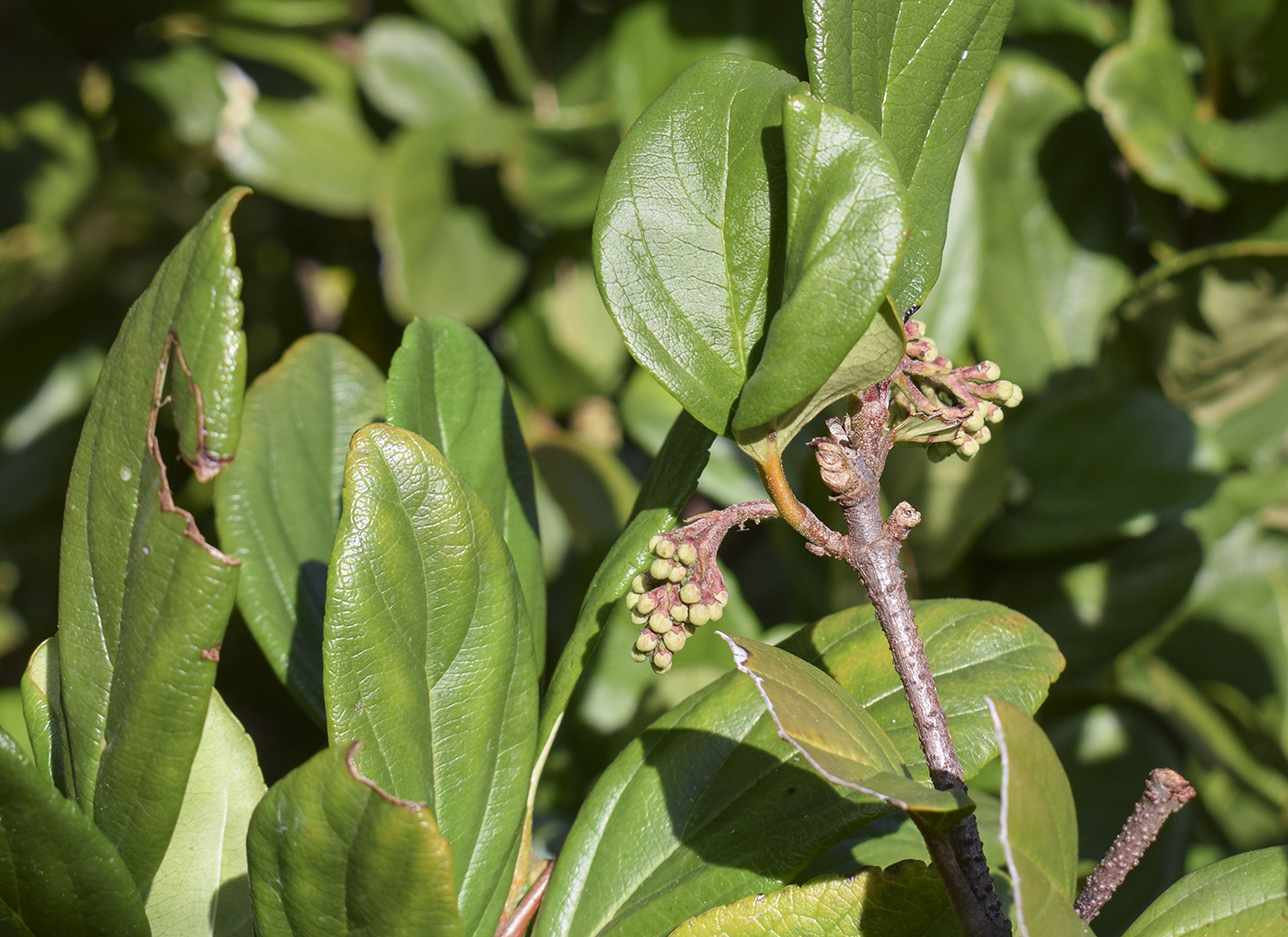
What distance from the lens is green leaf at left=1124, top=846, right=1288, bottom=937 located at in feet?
2.15

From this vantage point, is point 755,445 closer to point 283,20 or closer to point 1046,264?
point 1046,264

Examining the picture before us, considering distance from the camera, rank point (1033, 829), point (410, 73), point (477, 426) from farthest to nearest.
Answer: point (410, 73) < point (477, 426) < point (1033, 829)

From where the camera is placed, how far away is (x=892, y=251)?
0.56 meters

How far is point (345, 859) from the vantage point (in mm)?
583

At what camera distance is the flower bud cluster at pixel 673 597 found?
0.68 meters

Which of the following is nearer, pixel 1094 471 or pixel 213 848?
pixel 213 848

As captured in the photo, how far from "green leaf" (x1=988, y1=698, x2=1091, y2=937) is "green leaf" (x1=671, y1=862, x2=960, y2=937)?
135mm

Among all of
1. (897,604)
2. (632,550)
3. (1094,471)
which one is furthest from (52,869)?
(1094,471)

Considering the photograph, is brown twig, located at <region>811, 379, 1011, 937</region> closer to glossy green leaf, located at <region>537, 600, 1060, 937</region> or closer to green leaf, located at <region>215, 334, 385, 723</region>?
glossy green leaf, located at <region>537, 600, 1060, 937</region>

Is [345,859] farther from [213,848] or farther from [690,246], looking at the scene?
[690,246]

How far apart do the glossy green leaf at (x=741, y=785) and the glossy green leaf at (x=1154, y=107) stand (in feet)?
2.66

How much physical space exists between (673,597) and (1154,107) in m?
1.07

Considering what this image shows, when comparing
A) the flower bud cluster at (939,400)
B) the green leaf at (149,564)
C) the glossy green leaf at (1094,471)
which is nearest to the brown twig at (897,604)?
the flower bud cluster at (939,400)

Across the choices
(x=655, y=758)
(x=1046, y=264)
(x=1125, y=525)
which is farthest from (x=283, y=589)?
(x=1046, y=264)
